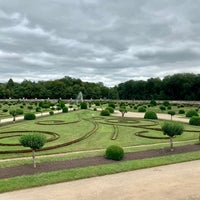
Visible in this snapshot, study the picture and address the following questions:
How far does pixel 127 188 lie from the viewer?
32.8 feet

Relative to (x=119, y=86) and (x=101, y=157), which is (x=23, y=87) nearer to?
(x=119, y=86)

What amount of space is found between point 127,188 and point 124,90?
11085cm

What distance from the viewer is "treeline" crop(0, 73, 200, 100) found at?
94.4 metres

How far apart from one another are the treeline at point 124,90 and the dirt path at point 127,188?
270 ft

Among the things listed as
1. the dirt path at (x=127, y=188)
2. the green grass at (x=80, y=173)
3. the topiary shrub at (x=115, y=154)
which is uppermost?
the topiary shrub at (x=115, y=154)

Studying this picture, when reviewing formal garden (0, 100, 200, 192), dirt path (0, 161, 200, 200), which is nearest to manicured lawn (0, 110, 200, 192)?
formal garden (0, 100, 200, 192)

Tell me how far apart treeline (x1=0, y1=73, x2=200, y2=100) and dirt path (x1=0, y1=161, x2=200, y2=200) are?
82.2 metres

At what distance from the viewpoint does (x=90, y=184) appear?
10555mm

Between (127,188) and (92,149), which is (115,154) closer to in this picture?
(92,149)

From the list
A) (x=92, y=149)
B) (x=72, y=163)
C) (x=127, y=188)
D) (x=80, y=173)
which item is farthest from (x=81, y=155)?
(x=127, y=188)

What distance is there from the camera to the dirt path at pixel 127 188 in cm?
919

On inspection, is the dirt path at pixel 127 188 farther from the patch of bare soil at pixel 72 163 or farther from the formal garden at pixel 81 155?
the patch of bare soil at pixel 72 163

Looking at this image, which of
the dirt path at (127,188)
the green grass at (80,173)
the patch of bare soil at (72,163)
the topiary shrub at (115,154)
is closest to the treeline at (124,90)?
the patch of bare soil at (72,163)

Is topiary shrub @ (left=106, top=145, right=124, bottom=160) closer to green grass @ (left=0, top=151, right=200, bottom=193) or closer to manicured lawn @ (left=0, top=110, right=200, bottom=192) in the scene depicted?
green grass @ (left=0, top=151, right=200, bottom=193)
